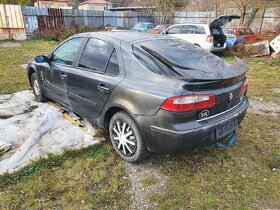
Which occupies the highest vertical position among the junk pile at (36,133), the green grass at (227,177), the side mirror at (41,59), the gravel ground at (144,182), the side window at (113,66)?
the side window at (113,66)

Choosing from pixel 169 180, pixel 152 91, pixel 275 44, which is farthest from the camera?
pixel 275 44

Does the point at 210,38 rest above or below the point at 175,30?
below

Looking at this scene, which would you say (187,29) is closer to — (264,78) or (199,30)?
(199,30)

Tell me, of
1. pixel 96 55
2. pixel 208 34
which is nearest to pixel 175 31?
pixel 208 34

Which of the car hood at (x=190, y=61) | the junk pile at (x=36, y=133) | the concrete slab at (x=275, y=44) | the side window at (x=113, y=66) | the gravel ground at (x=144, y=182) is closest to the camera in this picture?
the gravel ground at (x=144, y=182)

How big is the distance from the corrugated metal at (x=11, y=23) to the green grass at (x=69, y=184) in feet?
48.3

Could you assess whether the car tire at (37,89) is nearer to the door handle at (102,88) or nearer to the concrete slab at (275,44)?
the door handle at (102,88)

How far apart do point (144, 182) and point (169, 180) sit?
0.30 meters

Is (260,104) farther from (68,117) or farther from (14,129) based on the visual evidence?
(14,129)

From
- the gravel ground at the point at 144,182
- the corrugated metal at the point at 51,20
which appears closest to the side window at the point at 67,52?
the gravel ground at the point at 144,182

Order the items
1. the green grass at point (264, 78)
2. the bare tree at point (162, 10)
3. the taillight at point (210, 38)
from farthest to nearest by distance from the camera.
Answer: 1. the bare tree at point (162, 10)
2. the taillight at point (210, 38)
3. the green grass at point (264, 78)

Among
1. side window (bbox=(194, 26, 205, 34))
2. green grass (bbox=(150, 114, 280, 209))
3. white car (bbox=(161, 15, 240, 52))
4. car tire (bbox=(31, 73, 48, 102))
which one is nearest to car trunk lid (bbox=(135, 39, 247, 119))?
green grass (bbox=(150, 114, 280, 209))

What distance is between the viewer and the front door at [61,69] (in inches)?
149

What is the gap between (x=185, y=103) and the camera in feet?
7.99
